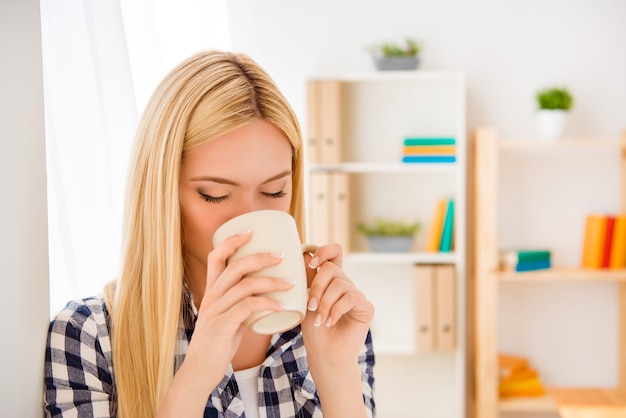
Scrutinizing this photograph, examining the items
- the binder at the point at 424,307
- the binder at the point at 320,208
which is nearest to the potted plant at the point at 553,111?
the binder at the point at 424,307

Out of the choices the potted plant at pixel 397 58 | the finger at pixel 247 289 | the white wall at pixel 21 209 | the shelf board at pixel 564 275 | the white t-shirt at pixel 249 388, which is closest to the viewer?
the white wall at pixel 21 209

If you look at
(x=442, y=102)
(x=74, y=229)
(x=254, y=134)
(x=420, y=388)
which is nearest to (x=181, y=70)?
(x=254, y=134)

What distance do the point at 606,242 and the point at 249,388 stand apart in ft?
8.86

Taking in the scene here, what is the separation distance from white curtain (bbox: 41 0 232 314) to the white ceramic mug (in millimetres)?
Answer: 272

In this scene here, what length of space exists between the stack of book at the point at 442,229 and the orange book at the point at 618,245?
77 centimetres

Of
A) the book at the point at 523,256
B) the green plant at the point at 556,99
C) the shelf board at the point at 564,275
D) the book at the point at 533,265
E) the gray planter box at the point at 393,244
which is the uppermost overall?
the green plant at the point at 556,99

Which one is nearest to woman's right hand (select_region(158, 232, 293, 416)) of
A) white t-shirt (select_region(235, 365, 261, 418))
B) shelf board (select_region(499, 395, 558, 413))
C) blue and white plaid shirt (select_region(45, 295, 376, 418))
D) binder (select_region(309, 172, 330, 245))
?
blue and white plaid shirt (select_region(45, 295, 376, 418))

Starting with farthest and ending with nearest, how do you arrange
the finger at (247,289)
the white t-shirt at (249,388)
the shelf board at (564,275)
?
the shelf board at (564,275) → the white t-shirt at (249,388) → the finger at (247,289)

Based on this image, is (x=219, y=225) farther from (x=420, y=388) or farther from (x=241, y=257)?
(x=420, y=388)

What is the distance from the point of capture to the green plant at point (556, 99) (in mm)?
3283

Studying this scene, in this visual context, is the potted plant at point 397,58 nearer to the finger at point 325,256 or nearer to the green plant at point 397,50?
the green plant at point 397,50

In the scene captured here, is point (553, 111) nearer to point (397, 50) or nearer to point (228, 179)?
point (397, 50)

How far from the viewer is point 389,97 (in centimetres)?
351

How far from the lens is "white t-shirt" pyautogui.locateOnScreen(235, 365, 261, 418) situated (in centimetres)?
106
